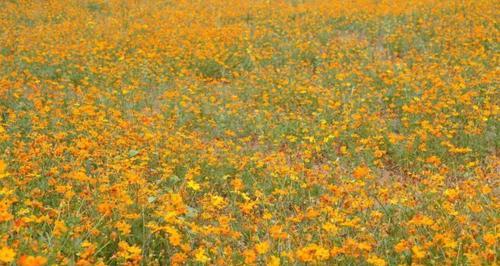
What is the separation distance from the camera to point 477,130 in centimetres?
570

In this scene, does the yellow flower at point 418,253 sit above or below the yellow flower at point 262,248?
above

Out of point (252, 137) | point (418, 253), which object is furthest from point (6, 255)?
point (252, 137)

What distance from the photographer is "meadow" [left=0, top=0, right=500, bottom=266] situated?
359cm

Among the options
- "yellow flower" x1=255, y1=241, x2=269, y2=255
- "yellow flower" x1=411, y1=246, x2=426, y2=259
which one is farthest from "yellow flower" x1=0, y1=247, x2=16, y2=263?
Result: "yellow flower" x1=411, y1=246, x2=426, y2=259

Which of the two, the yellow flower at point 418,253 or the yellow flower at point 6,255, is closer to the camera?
the yellow flower at point 6,255

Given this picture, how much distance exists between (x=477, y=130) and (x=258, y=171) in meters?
2.35

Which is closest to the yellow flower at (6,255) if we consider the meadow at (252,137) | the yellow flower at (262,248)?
the meadow at (252,137)

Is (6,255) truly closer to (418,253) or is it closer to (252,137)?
(418,253)

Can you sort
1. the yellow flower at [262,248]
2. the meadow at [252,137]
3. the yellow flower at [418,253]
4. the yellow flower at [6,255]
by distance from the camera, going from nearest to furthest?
the yellow flower at [6,255]
the yellow flower at [418,253]
the yellow flower at [262,248]
the meadow at [252,137]

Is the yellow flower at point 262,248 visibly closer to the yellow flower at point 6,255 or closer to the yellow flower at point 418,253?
the yellow flower at point 418,253

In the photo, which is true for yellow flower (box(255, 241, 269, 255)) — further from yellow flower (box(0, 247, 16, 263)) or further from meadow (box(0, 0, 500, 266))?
yellow flower (box(0, 247, 16, 263))

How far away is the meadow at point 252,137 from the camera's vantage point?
3594mm

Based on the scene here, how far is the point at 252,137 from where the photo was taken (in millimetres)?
6578

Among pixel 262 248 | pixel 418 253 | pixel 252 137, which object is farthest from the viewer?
pixel 252 137
